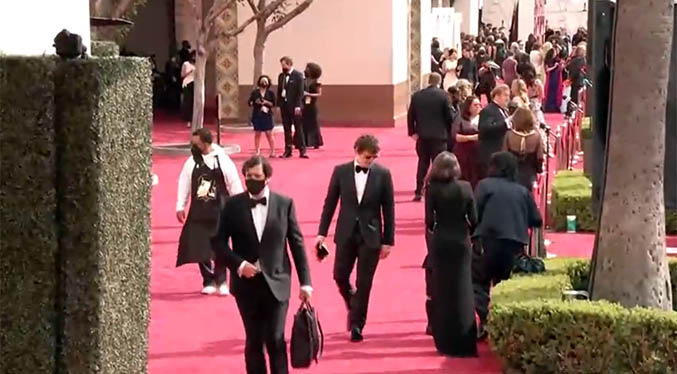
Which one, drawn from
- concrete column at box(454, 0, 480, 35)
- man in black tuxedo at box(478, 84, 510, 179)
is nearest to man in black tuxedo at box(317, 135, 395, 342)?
man in black tuxedo at box(478, 84, 510, 179)

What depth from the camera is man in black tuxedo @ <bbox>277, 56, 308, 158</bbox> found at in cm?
2170

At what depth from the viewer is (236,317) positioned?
10891 mm

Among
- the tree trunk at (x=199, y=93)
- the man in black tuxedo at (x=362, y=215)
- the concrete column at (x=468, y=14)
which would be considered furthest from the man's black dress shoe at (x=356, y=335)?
the concrete column at (x=468, y=14)

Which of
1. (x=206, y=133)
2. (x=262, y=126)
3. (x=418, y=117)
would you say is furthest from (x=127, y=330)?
(x=262, y=126)

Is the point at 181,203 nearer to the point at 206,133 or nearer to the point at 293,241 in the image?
the point at 206,133

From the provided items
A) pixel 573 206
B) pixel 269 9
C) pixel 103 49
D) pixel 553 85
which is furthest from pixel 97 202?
pixel 553 85

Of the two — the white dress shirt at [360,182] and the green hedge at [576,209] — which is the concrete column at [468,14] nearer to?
the green hedge at [576,209]

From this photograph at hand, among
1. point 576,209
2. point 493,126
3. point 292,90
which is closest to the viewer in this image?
point 493,126

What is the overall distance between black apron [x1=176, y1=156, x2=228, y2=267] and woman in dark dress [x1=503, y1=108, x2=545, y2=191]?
282 cm

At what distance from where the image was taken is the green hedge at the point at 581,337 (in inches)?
329

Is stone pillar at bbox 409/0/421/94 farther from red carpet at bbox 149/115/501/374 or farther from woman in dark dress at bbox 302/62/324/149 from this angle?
red carpet at bbox 149/115/501/374

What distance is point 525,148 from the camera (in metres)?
12.1

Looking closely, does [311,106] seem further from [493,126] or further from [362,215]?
[362,215]

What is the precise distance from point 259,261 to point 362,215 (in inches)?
75.8
